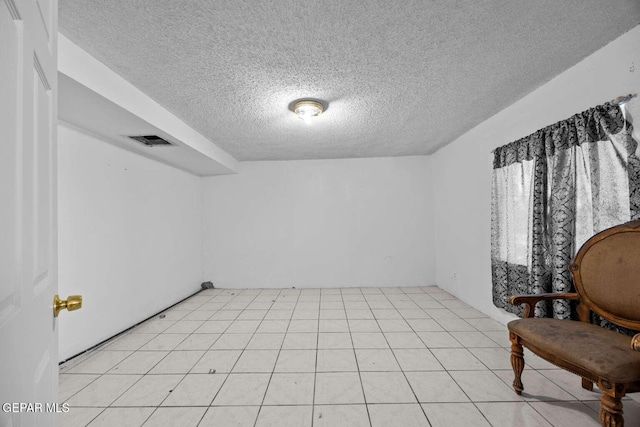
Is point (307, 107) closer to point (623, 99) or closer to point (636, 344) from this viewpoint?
point (623, 99)

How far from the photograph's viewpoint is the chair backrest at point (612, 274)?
1494 millimetres

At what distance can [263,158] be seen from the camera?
181 inches

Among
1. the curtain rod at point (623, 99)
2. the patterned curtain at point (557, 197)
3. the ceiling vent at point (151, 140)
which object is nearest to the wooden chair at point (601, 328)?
the patterned curtain at point (557, 197)

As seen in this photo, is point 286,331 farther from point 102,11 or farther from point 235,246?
point 102,11

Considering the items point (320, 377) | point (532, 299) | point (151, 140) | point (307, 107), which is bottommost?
point (320, 377)

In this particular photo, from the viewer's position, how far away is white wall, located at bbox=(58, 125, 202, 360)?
234cm

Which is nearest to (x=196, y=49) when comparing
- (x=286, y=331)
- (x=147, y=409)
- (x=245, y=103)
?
(x=245, y=103)

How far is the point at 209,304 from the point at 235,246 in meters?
1.19

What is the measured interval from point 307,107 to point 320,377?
2.35 metres

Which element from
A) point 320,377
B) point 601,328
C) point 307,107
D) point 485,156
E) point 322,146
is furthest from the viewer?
point 322,146

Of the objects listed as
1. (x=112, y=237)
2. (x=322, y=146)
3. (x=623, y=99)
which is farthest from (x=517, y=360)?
(x=112, y=237)

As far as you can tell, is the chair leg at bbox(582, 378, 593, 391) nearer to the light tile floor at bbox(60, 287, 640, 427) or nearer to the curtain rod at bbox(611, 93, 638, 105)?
the light tile floor at bbox(60, 287, 640, 427)

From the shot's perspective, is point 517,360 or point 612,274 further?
point 517,360

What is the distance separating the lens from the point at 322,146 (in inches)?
155
